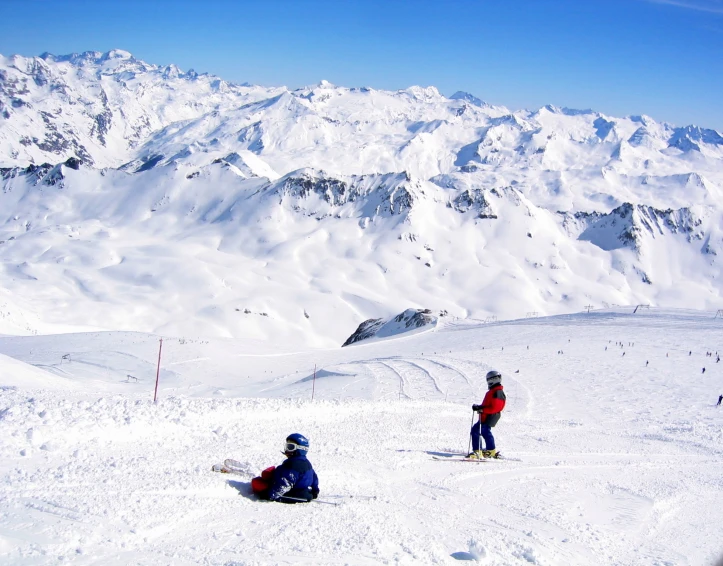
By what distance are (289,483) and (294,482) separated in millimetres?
75

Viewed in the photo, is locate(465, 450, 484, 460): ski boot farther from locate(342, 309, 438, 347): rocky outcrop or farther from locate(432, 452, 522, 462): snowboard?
locate(342, 309, 438, 347): rocky outcrop

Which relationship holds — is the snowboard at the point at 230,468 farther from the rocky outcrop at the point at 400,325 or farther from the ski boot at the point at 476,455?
the rocky outcrop at the point at 400,325

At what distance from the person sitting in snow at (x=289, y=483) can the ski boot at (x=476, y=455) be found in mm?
4774

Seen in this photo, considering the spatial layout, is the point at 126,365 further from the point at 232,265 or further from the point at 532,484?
the point at 232,265

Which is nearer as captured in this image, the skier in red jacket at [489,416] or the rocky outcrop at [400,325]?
the skier in red jacket at [489,416]

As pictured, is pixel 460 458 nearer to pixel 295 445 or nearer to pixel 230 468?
pixel 295 445

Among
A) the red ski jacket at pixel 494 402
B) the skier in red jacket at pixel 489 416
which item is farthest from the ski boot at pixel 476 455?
the red ski jacket at pixel 494 402

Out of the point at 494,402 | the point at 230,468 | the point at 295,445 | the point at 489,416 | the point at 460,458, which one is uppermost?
the point at 494,402

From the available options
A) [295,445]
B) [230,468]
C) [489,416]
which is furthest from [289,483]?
[489,416]

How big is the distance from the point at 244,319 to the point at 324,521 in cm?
13963

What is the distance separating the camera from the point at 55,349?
43000 mm

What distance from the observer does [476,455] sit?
476 inches

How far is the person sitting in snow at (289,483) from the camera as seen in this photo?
794 cm

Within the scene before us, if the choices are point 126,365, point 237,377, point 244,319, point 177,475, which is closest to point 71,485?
point 177,475
